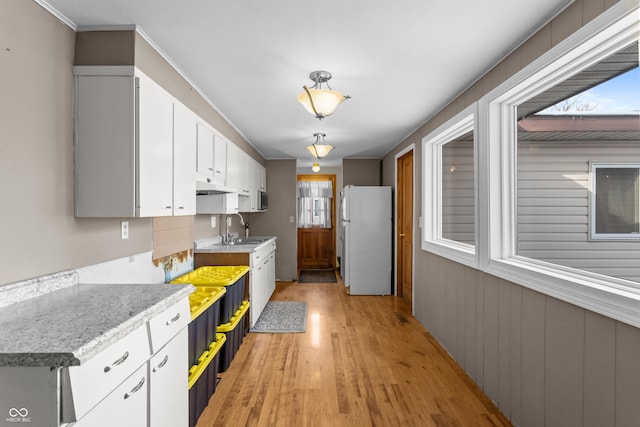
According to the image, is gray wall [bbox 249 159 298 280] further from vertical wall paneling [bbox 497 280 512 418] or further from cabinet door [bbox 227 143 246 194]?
vertical wall paneling [bbox 497 280 512 418]

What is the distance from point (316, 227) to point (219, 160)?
4.65 m

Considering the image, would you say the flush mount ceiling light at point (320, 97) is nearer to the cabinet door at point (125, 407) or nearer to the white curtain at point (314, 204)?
the cabinet door at point (125, 407)

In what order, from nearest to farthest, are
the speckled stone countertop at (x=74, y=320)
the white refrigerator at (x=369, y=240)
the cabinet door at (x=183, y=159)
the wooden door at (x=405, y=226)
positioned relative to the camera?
the speckled stone countertop at (x=74, y=320) < the cabinet door at (x=183, y=159) < the wooden door at (x=405, y=226) < the white refrigerator at (x=369, y=240)

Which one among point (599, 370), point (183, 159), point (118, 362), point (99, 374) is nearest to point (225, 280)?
point (183, 159)

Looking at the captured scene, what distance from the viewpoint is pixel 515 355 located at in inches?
85.0

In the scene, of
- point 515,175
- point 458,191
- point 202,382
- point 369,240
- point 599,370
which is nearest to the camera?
point 599,370

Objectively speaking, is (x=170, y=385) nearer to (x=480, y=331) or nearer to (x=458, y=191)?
(x=480, y=331)

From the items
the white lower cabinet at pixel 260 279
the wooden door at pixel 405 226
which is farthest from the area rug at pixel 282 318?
the wooden door at pixel 405 226

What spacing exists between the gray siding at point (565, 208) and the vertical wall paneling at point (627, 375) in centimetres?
28

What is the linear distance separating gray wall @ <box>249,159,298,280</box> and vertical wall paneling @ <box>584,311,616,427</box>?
514 cm

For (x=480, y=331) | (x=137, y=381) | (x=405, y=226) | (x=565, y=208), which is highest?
(x=565, y=208)

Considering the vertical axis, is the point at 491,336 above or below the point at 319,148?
below

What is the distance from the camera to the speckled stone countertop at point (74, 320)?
39.0 inches

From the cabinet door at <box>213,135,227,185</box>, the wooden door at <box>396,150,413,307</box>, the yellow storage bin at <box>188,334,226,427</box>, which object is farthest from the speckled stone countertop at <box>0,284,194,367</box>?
the wooden door at <box>396,150,413,307</box>
